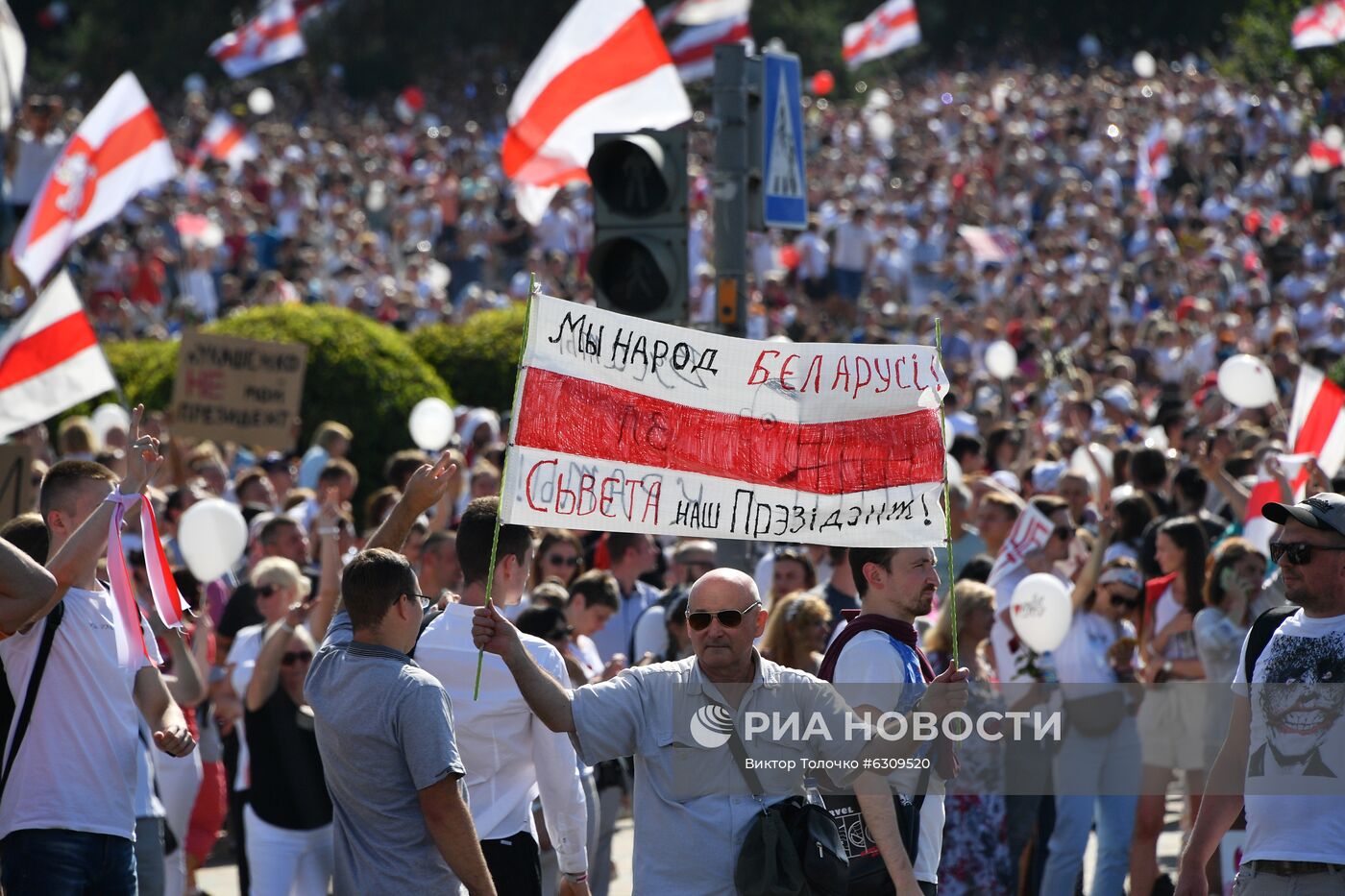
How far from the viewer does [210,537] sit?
886cm

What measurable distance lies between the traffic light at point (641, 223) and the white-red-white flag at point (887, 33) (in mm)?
21678

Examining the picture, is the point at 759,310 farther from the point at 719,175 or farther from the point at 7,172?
the point at 719,175

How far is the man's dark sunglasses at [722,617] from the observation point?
15.9 ft

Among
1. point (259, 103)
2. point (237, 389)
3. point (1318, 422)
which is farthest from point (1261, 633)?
point (259, 103)

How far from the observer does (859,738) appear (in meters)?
4.93

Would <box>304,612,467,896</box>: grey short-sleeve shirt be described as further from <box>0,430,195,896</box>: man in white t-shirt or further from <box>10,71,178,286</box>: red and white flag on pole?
<box>10,71,178,286</box>: red and white flag on pole

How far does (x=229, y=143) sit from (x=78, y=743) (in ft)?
79.1

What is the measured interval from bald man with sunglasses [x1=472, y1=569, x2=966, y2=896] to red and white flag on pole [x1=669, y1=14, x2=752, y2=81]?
1726 cm

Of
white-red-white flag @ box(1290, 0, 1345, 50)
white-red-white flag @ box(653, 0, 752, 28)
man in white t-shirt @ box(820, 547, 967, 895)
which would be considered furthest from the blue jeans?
white-red-white flag @ box(1290, 0, 1345, 50)

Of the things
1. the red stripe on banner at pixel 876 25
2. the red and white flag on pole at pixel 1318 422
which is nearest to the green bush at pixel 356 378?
the red and white flag on pole at pixel 1318 422

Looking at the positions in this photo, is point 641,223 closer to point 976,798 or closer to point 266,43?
point 976,798

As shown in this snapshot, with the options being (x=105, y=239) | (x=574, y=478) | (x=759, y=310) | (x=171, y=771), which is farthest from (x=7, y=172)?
(x=574, y=478)

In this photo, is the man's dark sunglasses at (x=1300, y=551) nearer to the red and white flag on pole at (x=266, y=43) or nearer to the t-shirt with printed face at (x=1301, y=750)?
the t-shirt with printed face at (x=1301, y=750)

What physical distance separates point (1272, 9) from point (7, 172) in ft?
64.3
